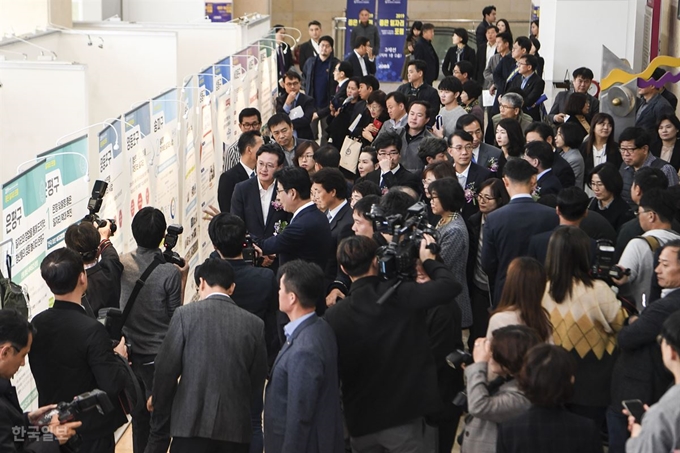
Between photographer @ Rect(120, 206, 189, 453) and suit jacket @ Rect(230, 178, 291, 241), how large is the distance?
1.26 meters

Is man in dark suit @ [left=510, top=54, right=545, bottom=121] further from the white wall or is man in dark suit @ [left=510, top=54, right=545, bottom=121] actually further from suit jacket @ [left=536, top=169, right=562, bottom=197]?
the white wall

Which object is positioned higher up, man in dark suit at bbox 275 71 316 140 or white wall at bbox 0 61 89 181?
white wall at bbox 0 61 89 181

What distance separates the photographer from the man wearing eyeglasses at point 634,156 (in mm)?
7008

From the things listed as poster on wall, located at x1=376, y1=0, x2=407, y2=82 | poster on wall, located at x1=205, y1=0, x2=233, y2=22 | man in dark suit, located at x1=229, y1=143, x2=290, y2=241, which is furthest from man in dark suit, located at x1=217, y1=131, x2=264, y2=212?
poster on wall, located at x1=376, y1=0, x2=407, y2=82

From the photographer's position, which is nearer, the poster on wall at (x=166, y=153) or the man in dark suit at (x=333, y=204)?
the man in dark suit at (x=333, y=204)

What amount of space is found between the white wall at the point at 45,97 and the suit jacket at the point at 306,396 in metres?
3.79

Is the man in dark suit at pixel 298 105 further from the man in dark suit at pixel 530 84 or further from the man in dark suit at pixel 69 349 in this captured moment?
the man in dark suit at pixel 69 349

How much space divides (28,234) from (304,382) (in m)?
1.70

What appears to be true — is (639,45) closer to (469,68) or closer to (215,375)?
(469,68)

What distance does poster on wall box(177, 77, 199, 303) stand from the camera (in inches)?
291

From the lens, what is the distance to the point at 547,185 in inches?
266

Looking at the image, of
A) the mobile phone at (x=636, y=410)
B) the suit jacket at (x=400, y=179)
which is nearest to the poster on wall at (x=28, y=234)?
the suit jacket at (x=400, y=179)

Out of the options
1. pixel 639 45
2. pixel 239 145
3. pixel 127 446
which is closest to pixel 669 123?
pixel 239 145

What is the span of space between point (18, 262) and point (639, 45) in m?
12.5
